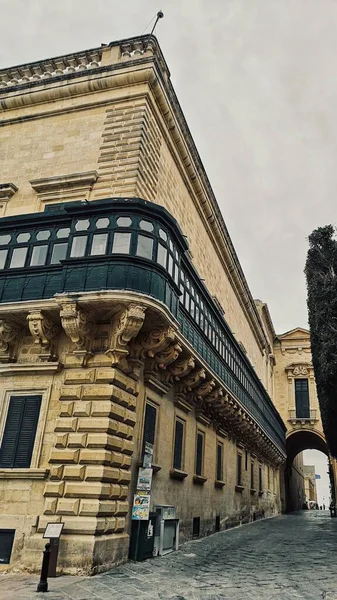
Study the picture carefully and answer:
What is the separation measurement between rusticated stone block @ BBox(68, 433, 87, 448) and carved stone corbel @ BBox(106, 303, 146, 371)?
173 centimetres

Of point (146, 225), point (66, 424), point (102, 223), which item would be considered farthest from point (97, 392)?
point (146, 225)

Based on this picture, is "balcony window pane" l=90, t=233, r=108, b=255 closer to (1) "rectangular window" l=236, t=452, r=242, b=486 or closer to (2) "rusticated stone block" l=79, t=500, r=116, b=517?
(2) "rusticated stone block" l=79, t=500, r=116, b=517

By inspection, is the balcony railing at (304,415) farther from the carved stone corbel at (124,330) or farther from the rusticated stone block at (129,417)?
the carved stone corbel at (124,330)

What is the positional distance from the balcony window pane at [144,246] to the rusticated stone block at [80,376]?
9.87ft

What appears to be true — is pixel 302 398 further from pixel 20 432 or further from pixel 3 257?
pixel 3 257

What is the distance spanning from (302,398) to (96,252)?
37738 millimetres

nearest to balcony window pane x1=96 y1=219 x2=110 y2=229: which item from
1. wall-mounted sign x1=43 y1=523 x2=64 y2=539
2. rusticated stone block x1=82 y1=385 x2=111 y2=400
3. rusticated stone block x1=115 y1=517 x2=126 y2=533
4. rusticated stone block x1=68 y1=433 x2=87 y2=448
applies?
rusticated stone block x1=82 y1=385 x2=111 y2=400

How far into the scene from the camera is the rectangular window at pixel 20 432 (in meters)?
10.4

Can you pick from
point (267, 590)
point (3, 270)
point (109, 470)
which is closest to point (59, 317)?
point (3, 270)

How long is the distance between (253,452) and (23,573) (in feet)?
70.6

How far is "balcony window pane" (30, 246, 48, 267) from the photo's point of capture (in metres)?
11.6

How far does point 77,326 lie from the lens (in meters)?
10.3

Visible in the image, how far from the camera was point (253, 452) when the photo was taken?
93.7ft

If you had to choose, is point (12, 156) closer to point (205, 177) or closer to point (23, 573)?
point (205, 177)
